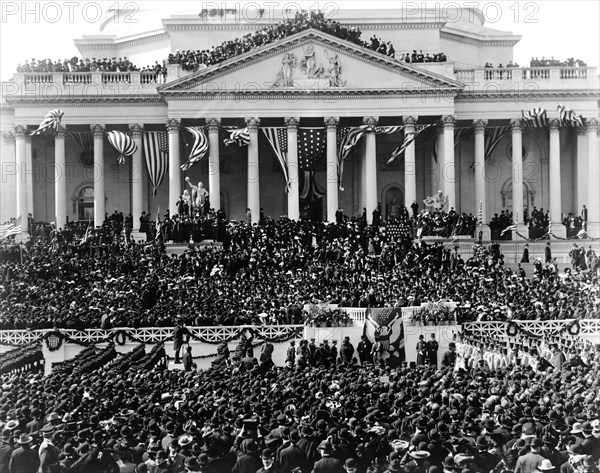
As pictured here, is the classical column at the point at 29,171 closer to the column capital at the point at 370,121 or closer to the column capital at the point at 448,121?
the column capital at the point at 370,121

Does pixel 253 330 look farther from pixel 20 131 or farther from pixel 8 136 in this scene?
pixel 8 136

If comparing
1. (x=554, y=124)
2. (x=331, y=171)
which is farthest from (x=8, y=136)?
(x=554, y=124)

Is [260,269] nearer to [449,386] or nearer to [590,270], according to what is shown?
[590,270]

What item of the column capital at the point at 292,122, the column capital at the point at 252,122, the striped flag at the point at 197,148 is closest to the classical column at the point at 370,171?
the column capital at the point at 292,122

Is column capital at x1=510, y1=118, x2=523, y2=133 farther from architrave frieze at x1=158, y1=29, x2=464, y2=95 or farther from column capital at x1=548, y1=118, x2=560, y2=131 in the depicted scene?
architrave frieze at x1=158, y1=29, x2=464, y2=95

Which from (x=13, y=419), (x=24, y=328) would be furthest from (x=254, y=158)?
(x=13, y=419)

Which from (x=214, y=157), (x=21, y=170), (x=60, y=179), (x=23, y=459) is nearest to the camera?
(x=23, y=459)
